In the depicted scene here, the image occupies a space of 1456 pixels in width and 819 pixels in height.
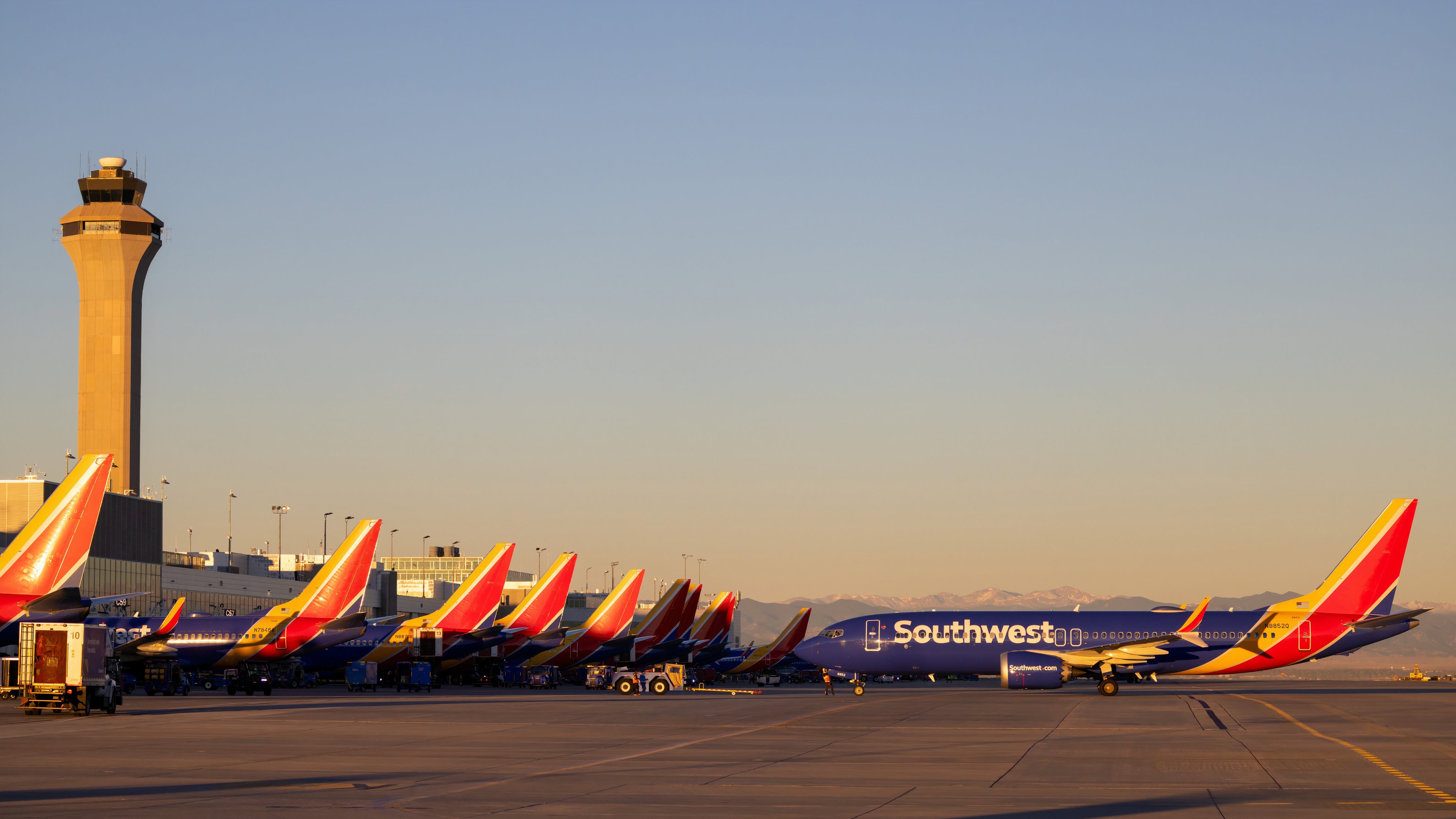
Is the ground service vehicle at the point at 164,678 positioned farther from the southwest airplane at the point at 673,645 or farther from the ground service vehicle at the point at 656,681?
the southwest airplane at the point at 673,645

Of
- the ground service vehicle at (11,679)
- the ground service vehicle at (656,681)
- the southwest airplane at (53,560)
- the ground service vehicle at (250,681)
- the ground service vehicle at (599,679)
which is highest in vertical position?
the southwest airplane at (53,560)

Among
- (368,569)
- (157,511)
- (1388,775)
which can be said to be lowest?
(1388,775)

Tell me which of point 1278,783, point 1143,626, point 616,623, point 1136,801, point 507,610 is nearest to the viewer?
point 1136,801

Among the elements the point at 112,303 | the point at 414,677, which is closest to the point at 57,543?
the point at 414,677

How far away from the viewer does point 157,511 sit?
384 feet

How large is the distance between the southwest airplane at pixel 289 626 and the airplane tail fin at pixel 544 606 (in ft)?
65.4

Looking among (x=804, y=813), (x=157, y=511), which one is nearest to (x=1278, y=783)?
(x=804, y=813)

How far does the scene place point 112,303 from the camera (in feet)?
450

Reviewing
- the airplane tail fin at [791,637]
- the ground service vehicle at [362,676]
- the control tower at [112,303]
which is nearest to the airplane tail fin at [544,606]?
the ground service vehicle at [362,676]

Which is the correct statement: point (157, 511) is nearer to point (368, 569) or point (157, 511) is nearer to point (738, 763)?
point (368, 569)

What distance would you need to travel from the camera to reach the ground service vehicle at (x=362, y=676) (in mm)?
78125

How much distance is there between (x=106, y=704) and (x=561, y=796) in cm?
3135

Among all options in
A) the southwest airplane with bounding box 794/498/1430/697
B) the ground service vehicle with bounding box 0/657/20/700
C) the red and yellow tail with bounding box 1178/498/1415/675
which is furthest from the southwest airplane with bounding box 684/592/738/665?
the ground service vehicle with bounding box 0/657/20/700

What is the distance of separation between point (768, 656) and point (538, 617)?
1423 inches
